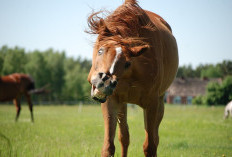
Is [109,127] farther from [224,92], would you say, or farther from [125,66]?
[224,92]

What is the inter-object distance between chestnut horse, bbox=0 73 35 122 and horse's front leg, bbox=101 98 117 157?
11.4m

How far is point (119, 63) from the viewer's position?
312 centimetres

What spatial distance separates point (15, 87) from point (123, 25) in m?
12.7

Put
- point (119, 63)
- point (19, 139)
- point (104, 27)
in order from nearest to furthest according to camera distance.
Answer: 1. point (119, 63)
2. point (104, 27)
3. point (19, 139)

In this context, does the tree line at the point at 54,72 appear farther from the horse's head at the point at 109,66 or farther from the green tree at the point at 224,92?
the horse's head at the point at 109,66

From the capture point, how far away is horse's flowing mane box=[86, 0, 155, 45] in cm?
346

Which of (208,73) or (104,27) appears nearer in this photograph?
(104,27)

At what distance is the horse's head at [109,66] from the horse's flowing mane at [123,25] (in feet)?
0.48

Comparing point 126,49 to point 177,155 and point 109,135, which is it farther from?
point 177,155

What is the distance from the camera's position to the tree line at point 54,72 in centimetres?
6512

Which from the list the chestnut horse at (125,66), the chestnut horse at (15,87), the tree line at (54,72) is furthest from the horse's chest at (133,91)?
the tree line at (54,72)

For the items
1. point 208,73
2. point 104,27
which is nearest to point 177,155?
point 104,27

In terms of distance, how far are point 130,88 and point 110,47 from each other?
82cm

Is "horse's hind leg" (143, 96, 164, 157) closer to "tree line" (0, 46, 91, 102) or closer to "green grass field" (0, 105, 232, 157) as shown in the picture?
"green grass field" (0, 105, 232, 157)
